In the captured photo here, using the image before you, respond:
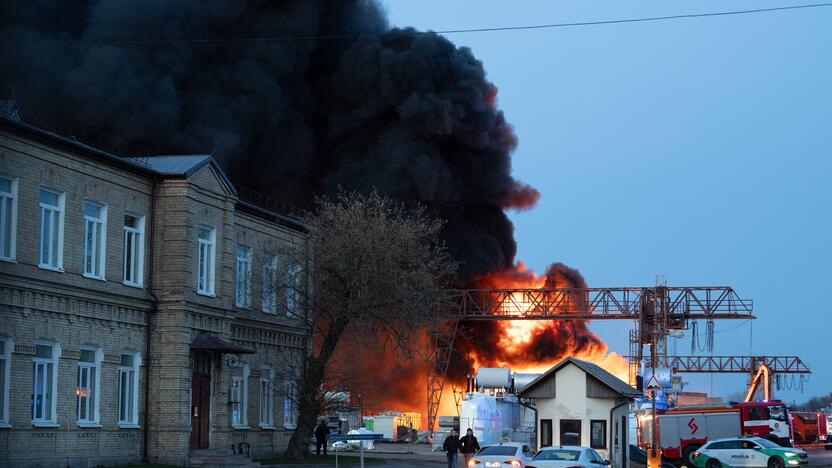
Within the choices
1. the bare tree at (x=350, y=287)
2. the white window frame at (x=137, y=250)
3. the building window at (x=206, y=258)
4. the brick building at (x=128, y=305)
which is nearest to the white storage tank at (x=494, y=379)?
the bare tree at (x=350, y=287)

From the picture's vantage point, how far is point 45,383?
97.0ft

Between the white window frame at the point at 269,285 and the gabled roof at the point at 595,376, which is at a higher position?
the white window frame at the point at 269,285

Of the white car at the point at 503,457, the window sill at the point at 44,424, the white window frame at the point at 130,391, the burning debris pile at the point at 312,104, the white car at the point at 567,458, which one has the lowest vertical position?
the white car at the point at 503,457

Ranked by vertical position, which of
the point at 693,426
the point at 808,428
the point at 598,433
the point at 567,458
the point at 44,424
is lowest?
the point at 808,428

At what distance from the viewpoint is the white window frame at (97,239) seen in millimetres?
31500

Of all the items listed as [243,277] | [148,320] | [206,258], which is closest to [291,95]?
[243,277]

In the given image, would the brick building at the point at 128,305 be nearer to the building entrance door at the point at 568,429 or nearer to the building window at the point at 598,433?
the building entrance door at the point at 568,429

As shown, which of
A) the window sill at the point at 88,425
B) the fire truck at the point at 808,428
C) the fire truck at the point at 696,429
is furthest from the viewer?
the fire truck at the point at 808,428

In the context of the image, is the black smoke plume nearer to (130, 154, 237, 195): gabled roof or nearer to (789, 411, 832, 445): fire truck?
(789, 411, 832, 445): fire truck

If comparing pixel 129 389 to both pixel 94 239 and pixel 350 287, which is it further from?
pixel 350 287

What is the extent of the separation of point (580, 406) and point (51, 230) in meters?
16.2

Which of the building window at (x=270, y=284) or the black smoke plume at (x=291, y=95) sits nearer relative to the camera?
the building window at (x=270, y=284)

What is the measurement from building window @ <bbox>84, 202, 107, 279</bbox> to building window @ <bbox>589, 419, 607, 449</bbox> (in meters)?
15.0

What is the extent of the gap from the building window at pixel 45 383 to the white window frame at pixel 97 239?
259 cm
